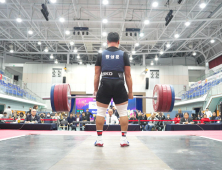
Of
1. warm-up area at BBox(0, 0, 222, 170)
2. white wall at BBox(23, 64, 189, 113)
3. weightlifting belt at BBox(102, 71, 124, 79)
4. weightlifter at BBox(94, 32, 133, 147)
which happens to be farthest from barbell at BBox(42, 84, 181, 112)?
white wall at BBox(23, 64, 189, 113)

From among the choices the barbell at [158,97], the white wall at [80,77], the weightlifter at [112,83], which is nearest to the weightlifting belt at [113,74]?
the weightlifter at [112,83]

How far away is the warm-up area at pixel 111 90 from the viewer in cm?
198

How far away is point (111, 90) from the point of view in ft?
8.53

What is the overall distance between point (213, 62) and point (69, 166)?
22.4m

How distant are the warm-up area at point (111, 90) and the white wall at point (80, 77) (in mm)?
105

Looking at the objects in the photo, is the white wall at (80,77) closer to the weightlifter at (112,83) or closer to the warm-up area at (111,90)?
the warm-up area at (111,90)

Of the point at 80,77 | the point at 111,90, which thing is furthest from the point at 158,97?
the point at 80,77


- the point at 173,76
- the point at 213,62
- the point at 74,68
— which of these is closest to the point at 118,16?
the point at 74,68

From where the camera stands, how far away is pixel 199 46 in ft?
67.4

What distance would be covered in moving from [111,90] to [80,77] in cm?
1897

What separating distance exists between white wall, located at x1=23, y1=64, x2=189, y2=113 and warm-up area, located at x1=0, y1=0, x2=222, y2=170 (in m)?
0.11

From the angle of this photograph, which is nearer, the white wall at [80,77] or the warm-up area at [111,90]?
the warm-up area at [111,90]

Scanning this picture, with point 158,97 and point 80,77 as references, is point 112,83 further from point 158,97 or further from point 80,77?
point 80,77

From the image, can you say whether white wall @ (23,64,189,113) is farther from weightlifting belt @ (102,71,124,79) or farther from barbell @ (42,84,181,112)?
weightlifting belt @ (102,71,124,79)
